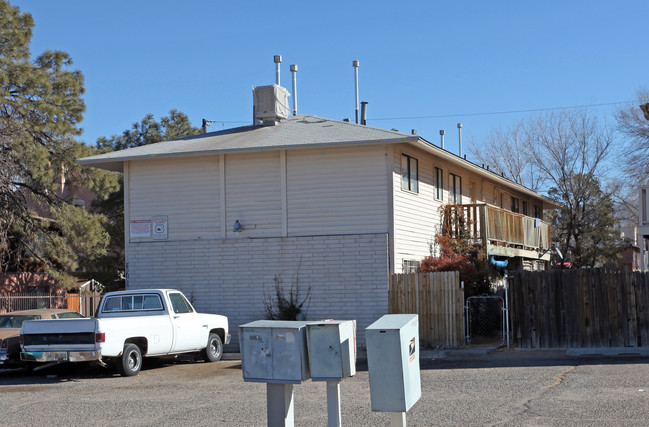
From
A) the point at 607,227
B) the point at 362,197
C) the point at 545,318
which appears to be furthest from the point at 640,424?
the point at 607,227

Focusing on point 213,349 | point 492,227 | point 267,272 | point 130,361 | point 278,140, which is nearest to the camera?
point 130,361

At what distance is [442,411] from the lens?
10.5 m

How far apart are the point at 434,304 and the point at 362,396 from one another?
7902 millimetres

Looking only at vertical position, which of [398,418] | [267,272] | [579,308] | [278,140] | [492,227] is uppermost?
[278,140]

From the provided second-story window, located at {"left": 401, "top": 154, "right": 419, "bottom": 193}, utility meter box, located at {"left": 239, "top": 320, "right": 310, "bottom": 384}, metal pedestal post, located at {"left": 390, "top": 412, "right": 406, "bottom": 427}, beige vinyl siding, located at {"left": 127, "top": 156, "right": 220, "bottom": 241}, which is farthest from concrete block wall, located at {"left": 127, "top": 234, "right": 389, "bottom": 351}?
metal pedestal post, located at {"left": 390, "top": 412, "right": 406, "bottom": 427}

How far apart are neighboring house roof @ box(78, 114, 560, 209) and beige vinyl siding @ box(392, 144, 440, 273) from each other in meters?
0.53

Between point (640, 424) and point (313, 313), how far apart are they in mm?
12549

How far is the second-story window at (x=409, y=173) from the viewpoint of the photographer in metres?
21.8

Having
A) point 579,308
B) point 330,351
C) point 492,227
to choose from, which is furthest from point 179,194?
point 330,351

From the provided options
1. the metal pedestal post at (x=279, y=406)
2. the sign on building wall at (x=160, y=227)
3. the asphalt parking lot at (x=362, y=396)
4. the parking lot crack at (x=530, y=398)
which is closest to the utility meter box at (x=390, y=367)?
the metal pedestal post at (x=279, y=406)

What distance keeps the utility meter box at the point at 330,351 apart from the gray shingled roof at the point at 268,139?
13542 mm

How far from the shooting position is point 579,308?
18.3 metres

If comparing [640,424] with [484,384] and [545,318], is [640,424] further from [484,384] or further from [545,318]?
[545,318]

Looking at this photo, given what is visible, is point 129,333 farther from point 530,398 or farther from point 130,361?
point 530,398
